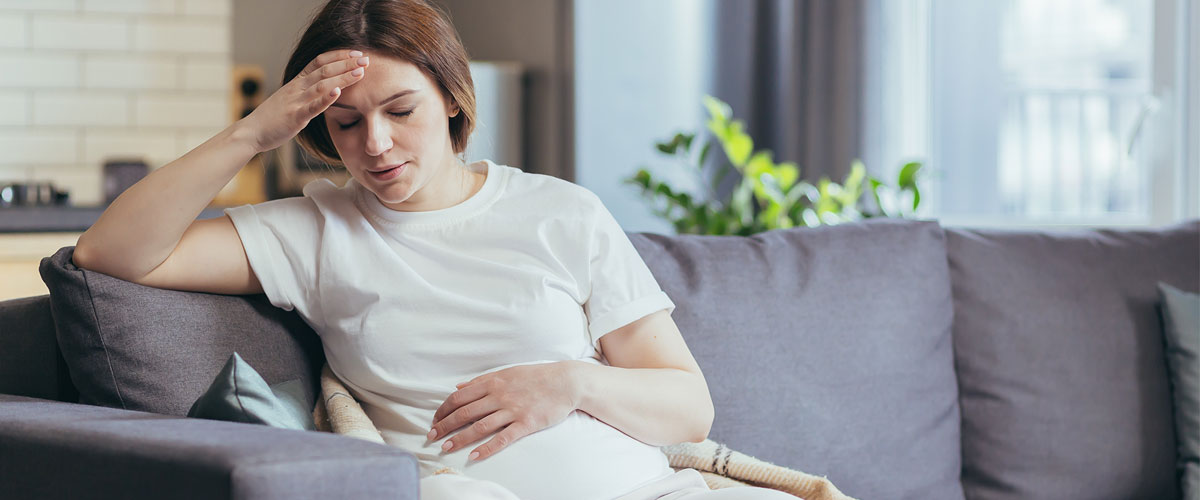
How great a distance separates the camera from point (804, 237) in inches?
74.0

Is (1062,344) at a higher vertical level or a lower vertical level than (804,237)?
lower

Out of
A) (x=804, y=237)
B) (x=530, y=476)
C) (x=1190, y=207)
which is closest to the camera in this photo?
(x=530, y=476)

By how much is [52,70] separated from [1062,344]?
2.88 m

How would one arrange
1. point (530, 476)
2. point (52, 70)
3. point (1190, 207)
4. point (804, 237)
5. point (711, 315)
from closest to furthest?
point (530, 476) → point (711, 315) → point (804, 237) → point (1190, 207) → point (52, 70)

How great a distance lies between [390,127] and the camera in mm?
1363

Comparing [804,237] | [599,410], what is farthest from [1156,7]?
[599,410]

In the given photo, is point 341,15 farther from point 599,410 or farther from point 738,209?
point 738,209

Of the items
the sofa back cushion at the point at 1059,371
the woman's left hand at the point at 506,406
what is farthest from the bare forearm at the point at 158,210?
the sofa back cushion at the point at 1059,371

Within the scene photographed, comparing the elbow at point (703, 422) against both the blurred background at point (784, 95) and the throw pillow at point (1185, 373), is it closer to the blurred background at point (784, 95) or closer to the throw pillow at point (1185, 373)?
the throw pillow at point (1185, 373)

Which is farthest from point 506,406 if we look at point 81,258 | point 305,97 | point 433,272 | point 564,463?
point 81,258

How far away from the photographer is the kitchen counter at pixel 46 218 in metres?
2.52

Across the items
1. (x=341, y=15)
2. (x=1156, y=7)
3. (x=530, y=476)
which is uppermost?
(x=1156, y=7)

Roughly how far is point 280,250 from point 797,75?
7.66 ft

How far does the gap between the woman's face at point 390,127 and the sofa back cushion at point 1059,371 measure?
3.36ft
